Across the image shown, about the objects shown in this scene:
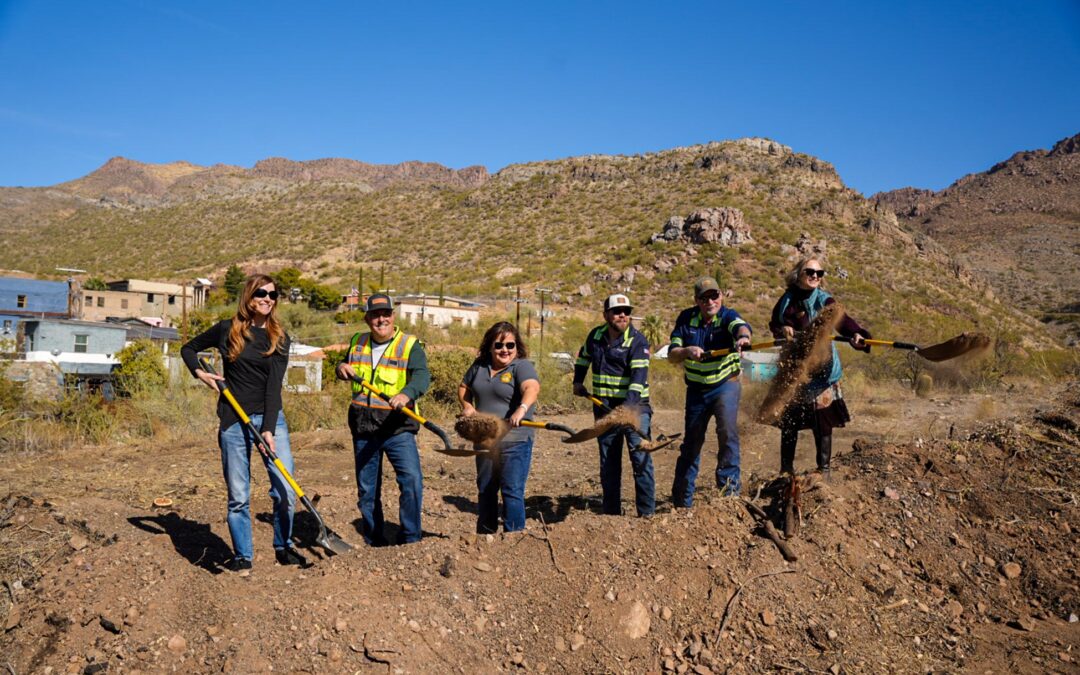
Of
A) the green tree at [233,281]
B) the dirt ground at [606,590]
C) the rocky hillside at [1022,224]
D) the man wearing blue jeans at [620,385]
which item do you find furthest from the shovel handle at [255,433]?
the rocky hillside at [1022,224]

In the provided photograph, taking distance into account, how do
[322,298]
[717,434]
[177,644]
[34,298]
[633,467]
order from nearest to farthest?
[177,644] → [633,467] → [717,434] → [34,298] → [322,298]

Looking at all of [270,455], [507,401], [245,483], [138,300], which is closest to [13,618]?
[245,483]

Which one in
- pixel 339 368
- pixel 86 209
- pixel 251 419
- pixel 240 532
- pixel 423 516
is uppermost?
pixel 86 209

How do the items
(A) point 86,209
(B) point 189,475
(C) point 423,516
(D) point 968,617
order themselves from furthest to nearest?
1. (A) point 86,209
2. (B) point 189,475
3. (C) point 423,516
4. (D) point 968,617

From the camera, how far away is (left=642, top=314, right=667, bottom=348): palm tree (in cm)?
3023

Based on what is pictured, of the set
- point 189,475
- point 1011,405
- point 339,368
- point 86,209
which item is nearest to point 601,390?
point 339,368

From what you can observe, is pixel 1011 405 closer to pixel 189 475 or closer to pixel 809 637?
pixel 809 637

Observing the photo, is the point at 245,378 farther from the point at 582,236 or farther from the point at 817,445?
the point at 582,236

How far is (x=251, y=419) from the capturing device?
14.3ft

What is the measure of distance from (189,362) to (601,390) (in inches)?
107

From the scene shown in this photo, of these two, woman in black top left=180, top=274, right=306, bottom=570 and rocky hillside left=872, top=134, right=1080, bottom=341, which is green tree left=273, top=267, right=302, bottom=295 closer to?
woman in black top left=180, top=274, right=306, bottom=570

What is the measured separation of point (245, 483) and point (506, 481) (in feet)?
5.32

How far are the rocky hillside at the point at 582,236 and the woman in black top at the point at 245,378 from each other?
105 ft

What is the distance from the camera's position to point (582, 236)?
5091 cm
